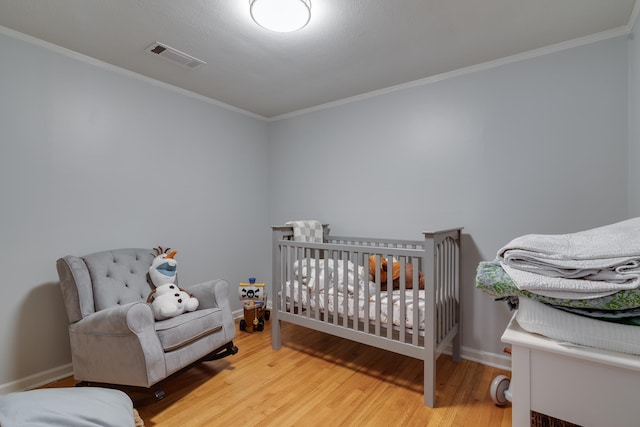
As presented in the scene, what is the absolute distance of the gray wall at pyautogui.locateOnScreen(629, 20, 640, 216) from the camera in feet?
5.49

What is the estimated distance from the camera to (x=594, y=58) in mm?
1924

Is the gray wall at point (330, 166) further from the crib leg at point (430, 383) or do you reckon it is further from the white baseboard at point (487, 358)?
the crib leg at point (430, 383)

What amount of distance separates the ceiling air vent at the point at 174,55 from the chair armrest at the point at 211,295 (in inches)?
64.7

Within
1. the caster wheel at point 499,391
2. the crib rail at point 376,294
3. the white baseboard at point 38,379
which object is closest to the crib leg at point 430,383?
the crib rail at point 376,294

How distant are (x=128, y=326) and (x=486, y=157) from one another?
2.55 metres

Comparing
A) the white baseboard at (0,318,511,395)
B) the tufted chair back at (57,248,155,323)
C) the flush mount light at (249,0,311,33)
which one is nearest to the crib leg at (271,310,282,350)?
the tufted chair back at (57,248,155,323)

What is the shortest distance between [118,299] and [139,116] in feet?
4.79

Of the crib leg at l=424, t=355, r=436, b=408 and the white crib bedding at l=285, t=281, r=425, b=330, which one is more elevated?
the white crib bedding at l=285, t=281, r=425, b=330

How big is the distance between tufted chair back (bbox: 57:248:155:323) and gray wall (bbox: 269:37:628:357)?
1708mm

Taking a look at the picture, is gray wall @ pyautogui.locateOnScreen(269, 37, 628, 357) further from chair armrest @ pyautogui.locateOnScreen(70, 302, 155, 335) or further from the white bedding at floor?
chair armrest @ pyautogui.locateOnScreen(70, 302, 155, 335)

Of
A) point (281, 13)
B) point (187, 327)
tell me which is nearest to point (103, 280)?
point (187, 327)

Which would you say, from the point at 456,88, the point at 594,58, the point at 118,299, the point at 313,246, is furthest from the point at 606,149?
the point at 118,299

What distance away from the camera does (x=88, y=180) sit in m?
2.23

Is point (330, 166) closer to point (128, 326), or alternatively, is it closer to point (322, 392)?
point (322, 392)
